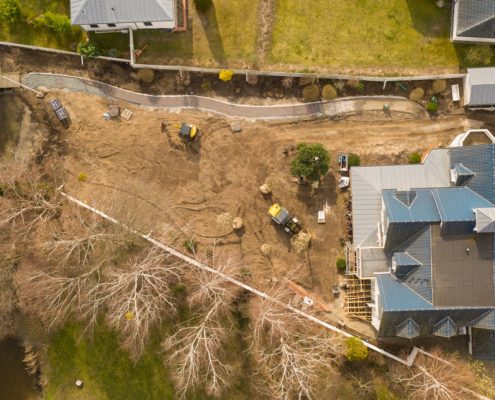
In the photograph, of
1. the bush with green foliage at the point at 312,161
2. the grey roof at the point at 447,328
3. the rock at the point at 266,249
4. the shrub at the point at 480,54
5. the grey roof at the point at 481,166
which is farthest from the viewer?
the rock at the point at 266,249

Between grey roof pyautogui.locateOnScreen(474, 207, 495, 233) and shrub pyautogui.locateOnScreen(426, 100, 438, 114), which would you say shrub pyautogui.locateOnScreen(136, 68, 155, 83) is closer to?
shrub pyautogui.locateOnScreen(426, 100, 438, 114)

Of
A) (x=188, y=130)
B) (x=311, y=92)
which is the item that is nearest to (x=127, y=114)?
(x=188, y=130)

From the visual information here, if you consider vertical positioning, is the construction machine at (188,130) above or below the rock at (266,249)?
above

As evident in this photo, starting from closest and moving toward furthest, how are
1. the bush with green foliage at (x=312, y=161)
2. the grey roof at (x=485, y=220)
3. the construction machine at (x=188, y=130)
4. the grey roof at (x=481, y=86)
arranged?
the grey roof at (x=485, y=220), the bush with green foliage at (x=312, y=161), the grey roof at (x=481, y=86), the construction machine at (x=188, y=130)

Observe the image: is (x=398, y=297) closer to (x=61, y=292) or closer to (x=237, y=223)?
(x=237, y=223)

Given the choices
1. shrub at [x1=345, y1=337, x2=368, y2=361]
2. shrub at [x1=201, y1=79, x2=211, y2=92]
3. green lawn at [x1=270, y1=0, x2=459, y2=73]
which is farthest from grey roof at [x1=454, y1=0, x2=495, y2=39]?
shrub at [x1=345, y1=337, x2=368, y2=361]

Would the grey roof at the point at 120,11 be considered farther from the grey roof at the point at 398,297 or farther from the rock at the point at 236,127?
the grey roof at the point at 398,297

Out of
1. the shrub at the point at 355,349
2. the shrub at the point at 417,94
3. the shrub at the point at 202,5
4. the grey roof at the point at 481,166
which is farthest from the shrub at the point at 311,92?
the shrub at the point at 355,349
